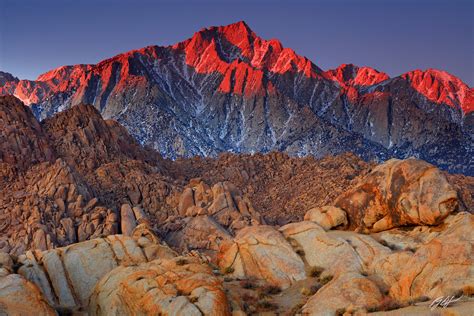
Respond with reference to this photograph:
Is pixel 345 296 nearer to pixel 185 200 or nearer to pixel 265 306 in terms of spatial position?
pixel 265 306

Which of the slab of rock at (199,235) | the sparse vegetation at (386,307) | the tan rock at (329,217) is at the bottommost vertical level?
the slab of rock at (199,235)

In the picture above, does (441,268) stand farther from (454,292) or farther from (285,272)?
(285,272)

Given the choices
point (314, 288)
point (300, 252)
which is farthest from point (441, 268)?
point (300, 252)

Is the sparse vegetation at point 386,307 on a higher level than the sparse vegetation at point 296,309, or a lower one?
higher

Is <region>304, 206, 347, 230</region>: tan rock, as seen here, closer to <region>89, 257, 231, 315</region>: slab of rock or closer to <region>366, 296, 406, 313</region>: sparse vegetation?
<region>89, 257, 231, 315</region>: slab of rock

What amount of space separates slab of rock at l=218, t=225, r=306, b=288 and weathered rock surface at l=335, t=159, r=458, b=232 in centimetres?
569

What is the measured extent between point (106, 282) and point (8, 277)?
4.29 meters

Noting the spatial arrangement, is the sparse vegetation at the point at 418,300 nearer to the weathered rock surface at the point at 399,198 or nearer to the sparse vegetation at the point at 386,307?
the sparse vegetation at the point at 386,307

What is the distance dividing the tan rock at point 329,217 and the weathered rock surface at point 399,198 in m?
0.63

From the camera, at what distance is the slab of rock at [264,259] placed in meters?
27.8

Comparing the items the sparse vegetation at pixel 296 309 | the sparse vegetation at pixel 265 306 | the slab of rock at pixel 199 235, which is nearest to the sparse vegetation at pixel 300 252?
the sparse vegetation at pixel 265 306

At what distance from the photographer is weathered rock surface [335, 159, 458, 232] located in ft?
91.9

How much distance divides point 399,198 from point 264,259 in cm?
849

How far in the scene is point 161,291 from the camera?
A: 21.9 meters
